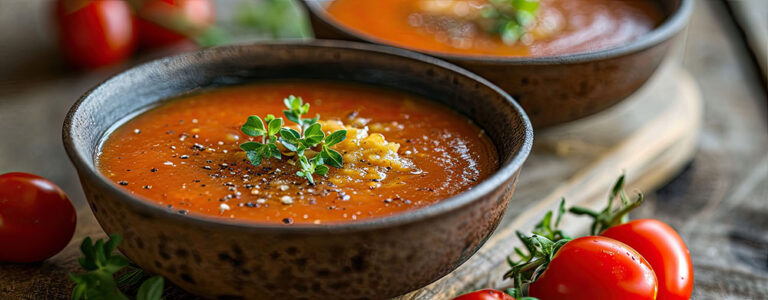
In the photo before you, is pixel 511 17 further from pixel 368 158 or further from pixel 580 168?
pixel 368 158

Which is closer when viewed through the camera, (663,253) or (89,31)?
(663,253)

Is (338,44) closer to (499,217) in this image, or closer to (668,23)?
(499,217)

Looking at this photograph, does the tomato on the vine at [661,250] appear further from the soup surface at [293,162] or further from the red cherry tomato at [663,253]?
the soup surface at [293,162]

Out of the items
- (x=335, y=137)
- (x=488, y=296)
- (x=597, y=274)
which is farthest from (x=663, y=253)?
(x=335, y=137)

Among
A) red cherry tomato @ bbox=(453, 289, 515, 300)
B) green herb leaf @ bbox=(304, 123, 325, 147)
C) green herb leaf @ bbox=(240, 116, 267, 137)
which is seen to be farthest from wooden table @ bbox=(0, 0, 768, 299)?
red cherry tomato @ bbox=(453, 289, 515, 300)

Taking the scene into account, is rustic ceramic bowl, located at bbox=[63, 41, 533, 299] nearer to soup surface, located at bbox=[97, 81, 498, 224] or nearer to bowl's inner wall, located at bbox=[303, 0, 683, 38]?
soup surface, located at bbox=[97, 81, 498, 224]

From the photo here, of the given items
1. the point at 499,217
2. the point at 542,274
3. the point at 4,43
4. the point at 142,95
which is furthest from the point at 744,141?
the point at 4,43
